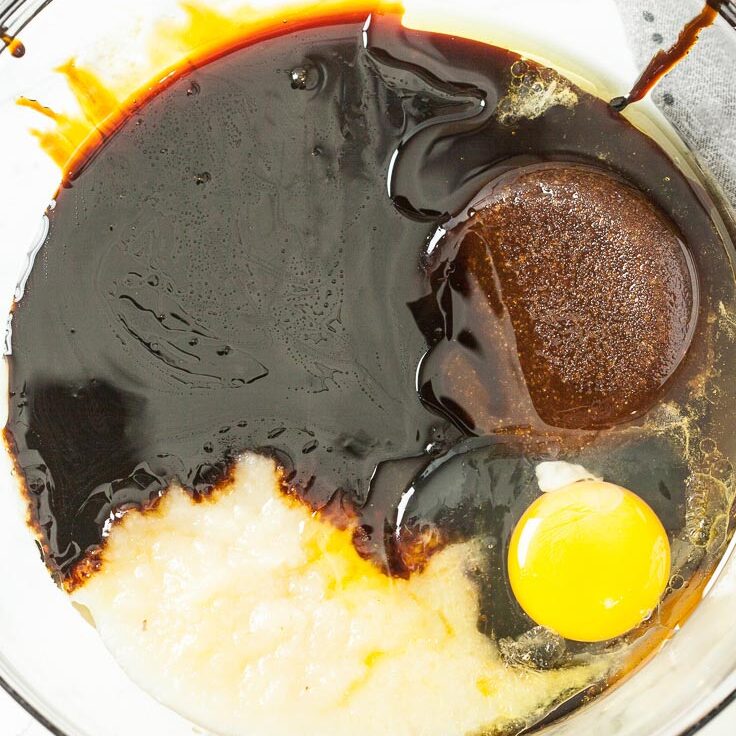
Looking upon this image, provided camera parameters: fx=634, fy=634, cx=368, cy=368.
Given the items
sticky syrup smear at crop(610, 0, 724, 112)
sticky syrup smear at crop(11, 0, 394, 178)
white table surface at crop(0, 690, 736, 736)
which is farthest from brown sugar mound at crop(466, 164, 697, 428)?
white table surface at crop(0, 690, 736, 736)

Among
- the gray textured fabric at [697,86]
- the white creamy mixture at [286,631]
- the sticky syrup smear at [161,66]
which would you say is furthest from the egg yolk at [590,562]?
the sticky syrup smear at [161,66]

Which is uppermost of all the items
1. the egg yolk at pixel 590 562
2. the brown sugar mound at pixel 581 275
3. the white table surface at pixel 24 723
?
the brown sugar mound at pixel 581 275

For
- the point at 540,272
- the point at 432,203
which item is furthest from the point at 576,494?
the point at 432,203

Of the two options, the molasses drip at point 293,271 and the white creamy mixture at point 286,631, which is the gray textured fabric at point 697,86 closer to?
the molasses drip at point 293,271

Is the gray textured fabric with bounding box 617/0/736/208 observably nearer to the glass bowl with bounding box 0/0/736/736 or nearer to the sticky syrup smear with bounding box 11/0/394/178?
the glass bowl with bounding box 0/0/736/736

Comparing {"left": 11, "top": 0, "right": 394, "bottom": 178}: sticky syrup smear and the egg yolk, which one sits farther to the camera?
{"left": 11, "top": 0, "right": 394, "bottom": 178}: sticky syrup smear

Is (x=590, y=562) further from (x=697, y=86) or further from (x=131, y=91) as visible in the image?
(x=131, y=91)

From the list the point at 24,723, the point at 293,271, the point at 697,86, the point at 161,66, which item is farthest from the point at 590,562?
the point at 161,66
